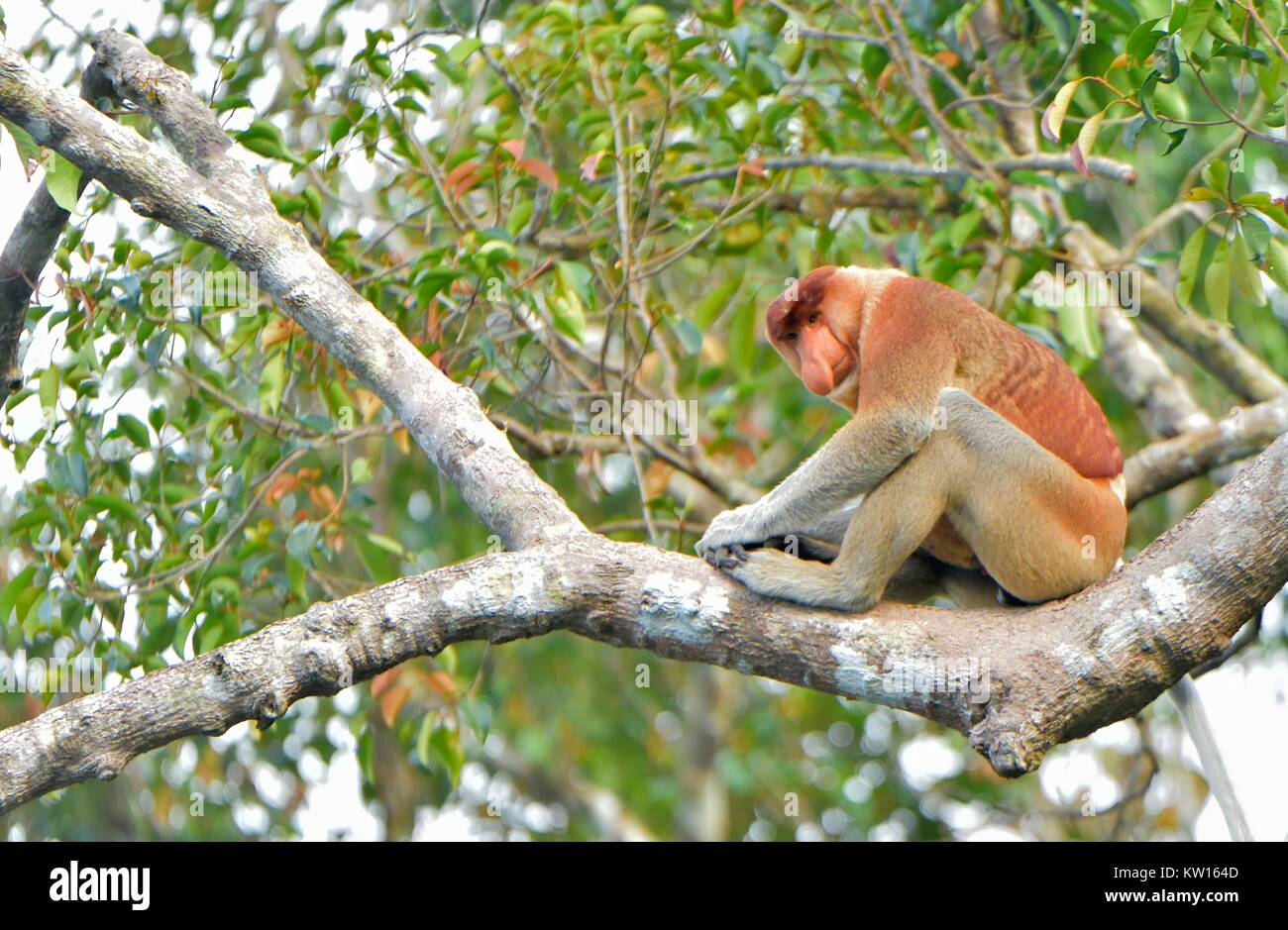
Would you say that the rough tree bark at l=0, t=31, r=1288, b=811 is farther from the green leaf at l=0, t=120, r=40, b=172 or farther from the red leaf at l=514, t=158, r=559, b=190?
the red leaf at l=514, t=158, r=559, b=190

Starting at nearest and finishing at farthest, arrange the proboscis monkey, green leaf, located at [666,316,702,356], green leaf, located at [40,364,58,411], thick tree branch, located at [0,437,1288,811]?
thick tree branch, located at [0,437,1288,811] → the proboscis monkey → green leaf, located at [40,364,58,411] → green leaf, located at [666,316,702,356]

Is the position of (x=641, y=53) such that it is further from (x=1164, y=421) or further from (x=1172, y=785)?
(x=1172, y=785)

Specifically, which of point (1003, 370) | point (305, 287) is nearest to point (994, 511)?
point (1003, 370)

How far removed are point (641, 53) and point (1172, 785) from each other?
686 centimetres

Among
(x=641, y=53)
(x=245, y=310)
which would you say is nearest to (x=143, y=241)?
(x=245, y=310)

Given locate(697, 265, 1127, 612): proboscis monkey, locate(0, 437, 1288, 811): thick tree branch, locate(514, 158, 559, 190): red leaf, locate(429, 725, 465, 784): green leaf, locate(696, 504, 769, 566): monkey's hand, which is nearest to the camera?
locate(0, 437, 1288, 811): thick tree branch

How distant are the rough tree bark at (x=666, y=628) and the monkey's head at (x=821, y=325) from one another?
1.02m

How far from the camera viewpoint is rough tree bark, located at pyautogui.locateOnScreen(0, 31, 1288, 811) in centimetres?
255

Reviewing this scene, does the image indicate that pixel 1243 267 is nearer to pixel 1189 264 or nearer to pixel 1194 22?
pixel 1189 264

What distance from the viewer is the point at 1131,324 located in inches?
227

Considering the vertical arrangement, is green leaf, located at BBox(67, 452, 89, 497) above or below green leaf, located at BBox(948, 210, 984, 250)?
below

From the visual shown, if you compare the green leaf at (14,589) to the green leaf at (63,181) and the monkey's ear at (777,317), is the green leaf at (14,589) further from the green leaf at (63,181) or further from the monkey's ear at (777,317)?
the monkey's ear at (777,317)

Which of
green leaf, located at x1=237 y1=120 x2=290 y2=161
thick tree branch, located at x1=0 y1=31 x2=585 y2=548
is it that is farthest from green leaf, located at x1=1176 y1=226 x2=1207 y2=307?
green leaf, located at x1=237 y1=120 x2=290 y2=161

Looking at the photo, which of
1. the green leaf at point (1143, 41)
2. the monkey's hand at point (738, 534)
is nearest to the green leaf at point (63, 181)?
the monkey's hand at point (738, 534)
